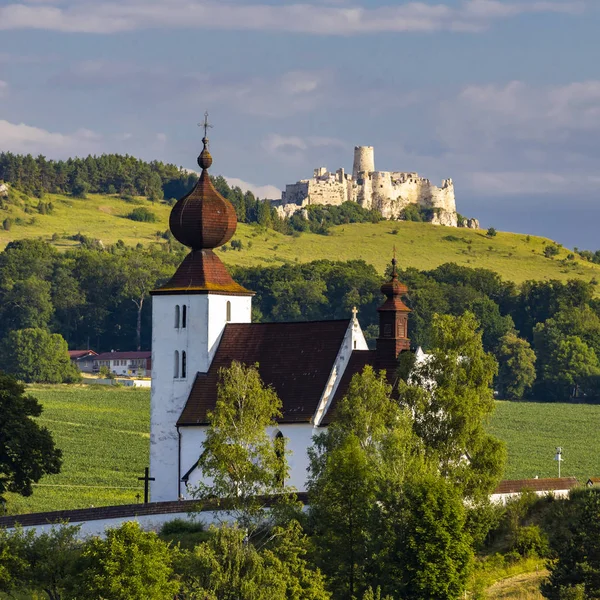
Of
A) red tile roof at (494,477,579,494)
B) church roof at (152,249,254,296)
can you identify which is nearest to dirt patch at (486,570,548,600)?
red tile roof at (494,477,579,494)

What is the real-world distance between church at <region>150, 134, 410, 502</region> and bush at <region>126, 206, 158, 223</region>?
135 metres

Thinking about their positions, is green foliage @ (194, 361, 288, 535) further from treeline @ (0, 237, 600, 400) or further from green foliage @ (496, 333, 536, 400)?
treeline @ (0, 237, 600, 400)

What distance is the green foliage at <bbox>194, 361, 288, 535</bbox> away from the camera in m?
39.6

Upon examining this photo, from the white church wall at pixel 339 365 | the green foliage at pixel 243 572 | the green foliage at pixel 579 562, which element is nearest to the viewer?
the green foliage at pixel 243 572

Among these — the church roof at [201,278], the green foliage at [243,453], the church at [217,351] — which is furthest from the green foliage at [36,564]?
the church roof at [201,278]

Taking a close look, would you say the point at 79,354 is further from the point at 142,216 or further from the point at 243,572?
the point at 243,572

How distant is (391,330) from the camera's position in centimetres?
5050

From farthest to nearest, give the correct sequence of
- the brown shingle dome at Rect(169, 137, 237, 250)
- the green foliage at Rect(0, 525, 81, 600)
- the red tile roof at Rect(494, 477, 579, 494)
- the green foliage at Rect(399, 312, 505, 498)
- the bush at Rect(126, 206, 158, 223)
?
the bush at Rect(126, 206, 158, 223) < the brown shingle dome at Rect(169, 137, 237, 250) < the red tile roof at Rect(494, 477, 579, 494) < the green foliage at Rect(399, 312, 505, 498) < the green foliage at Rect(0, 525, 81, 600)

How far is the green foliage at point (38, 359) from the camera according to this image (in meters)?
124

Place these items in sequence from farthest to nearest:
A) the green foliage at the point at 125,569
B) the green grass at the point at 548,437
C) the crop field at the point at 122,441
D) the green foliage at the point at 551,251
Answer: the green foliage at the point at 551,251
the green grass at the point at 548,437
the crop field at the point at 122,441
the green foliage at the point at 125,569

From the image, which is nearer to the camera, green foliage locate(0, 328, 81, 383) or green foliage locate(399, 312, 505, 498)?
green foliage locate(399, 312, 505, 498)

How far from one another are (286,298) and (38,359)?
88.0 feet

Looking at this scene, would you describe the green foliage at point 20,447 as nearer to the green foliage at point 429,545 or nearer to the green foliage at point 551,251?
the green foliage at point 429,545

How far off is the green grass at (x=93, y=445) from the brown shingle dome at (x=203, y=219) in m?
11.0
